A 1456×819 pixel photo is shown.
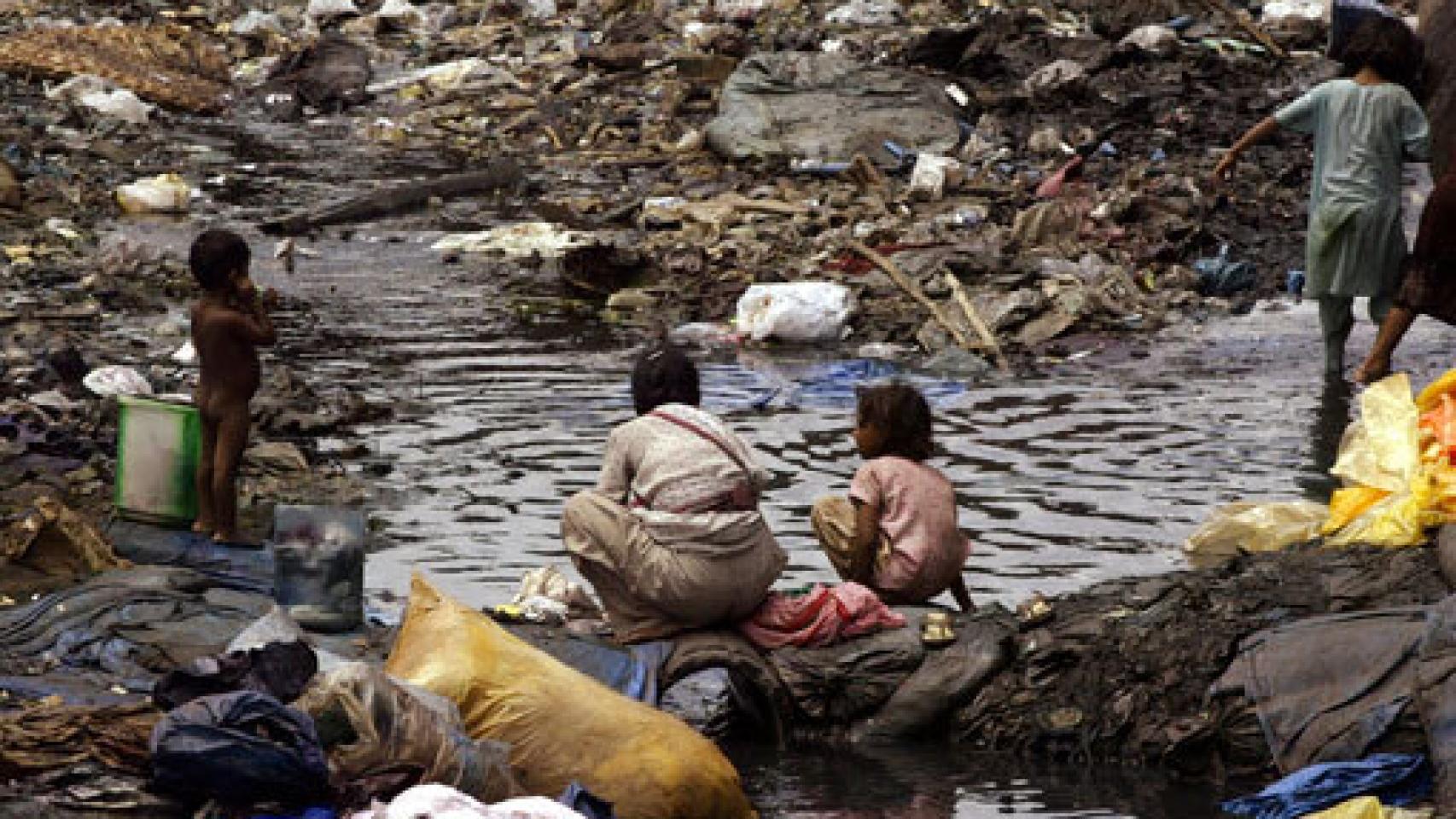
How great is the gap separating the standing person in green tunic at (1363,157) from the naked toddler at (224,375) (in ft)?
13.4

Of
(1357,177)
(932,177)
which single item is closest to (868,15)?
(932,177)

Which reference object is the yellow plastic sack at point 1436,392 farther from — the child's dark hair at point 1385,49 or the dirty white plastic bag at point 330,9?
the dirty white plastic bag at point 330,9

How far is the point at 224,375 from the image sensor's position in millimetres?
7531

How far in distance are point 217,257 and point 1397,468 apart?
3485 mm

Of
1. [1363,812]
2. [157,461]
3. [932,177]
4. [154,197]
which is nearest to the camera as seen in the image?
[1363,812]

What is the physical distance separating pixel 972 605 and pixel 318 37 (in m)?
16.4

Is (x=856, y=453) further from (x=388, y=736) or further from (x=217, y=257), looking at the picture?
(x=388, y=736)

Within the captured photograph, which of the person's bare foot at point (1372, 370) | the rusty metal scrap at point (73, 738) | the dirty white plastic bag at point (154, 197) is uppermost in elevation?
the person's bare foot at point (1372, 370)

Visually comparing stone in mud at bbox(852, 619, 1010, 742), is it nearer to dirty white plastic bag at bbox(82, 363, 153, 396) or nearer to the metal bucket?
the metal bucket

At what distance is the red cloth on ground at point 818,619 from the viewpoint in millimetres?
6328

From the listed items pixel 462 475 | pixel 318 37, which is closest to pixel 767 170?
pixel 462 475

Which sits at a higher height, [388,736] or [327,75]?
[327,75]

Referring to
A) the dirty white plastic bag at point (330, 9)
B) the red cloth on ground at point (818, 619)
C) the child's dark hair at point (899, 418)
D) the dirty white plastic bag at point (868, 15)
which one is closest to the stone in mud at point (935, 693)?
the red cloth on ground at point (818, 619)

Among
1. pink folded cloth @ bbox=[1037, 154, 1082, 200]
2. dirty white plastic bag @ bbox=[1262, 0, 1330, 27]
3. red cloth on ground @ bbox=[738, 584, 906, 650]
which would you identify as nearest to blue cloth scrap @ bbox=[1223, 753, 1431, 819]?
red cloth on ground @ bbox=[738, 584, 906, 650]
